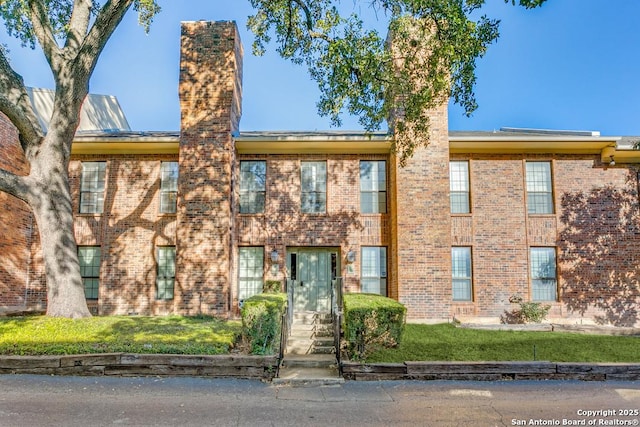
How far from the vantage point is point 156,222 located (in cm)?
1436

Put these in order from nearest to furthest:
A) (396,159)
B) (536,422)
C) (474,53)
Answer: (536,422) → (474,53) → (396,159)

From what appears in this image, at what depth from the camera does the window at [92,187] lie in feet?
48.1

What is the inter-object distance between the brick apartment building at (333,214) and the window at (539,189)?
0.04 m

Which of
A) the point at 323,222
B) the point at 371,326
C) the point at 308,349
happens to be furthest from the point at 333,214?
the point at 371,326

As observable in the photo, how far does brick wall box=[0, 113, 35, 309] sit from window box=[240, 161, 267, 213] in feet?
21.3

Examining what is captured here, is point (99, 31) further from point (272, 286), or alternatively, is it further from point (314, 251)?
point (314, 251)

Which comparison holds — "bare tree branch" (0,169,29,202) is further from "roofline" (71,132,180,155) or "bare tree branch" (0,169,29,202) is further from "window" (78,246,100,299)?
"window" (78,246,100,299)

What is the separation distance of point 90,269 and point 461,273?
11.0 metres

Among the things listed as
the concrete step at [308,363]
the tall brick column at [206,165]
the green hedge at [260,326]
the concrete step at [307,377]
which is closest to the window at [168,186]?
the tall brick column at [206,165]

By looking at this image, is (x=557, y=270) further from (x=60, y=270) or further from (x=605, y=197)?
(x=60, y=270)

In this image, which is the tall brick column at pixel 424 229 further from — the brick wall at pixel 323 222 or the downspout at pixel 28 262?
the downspout at pixel 28 262

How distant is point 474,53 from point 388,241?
631cm

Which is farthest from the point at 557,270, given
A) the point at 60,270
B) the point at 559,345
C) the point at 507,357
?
the point at 60,270

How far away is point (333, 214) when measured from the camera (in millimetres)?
14305
